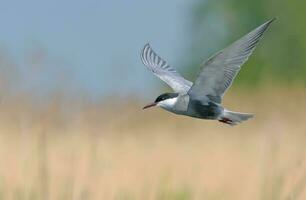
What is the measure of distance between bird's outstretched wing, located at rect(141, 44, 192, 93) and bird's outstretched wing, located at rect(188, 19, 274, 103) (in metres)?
0.22

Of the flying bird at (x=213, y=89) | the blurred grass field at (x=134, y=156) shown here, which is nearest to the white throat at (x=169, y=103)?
the flying bird at (x=213, y=89)

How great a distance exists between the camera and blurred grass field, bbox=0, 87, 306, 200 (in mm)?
4234

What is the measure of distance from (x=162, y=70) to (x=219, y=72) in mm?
710

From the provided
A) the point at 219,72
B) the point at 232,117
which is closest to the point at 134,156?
the point at 232,117

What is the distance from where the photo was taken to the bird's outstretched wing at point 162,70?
189 inches

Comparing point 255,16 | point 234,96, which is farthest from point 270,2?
point 234,96

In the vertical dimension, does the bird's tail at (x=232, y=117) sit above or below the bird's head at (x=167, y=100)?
below

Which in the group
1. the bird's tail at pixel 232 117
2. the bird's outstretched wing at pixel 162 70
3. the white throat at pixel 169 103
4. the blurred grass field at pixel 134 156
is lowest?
the blurred grass field at pixel 134 156

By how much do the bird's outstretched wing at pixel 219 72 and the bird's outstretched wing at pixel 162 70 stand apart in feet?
0.73

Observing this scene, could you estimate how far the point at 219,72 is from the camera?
4.44m

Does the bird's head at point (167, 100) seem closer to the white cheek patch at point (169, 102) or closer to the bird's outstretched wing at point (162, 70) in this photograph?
the white cheek patch at point (169, 102)

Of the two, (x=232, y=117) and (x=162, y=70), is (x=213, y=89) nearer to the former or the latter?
(x=232, y=117)

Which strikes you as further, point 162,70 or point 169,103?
point 162,70

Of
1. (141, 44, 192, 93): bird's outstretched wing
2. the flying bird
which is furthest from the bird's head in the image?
(141, 44, 192, 93): bird's outstretched wing
